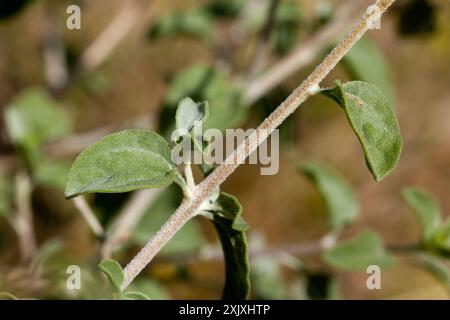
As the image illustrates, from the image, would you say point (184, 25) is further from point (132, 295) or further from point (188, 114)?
point (132, 295)

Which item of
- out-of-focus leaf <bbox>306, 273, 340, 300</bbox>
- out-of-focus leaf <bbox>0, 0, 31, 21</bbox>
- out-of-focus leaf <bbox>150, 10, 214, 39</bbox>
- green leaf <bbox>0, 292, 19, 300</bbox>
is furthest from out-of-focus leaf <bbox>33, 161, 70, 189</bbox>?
green leaf <bbox>0, 292, 19, 300</bbox>

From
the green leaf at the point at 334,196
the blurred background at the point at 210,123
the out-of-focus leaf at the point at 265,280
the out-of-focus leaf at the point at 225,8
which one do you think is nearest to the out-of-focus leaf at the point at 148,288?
the blurred background at the point at 210,123

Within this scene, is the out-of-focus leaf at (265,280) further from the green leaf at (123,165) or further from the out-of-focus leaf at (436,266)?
the green leaf at (123,165)

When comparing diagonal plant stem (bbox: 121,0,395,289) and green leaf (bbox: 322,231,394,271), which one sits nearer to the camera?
diagonal plant stem (bbox: 121,0,395,289)

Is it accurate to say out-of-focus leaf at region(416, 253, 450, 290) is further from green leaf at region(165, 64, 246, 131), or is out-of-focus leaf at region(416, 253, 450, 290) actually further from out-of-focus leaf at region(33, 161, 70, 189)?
out-of-focus leaf at region(33, 161, 70, 189)

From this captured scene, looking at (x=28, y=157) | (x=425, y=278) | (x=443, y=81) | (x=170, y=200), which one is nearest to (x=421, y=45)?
(x=443, y=81)

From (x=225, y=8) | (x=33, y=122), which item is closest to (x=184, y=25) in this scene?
(x=225, y=8)
